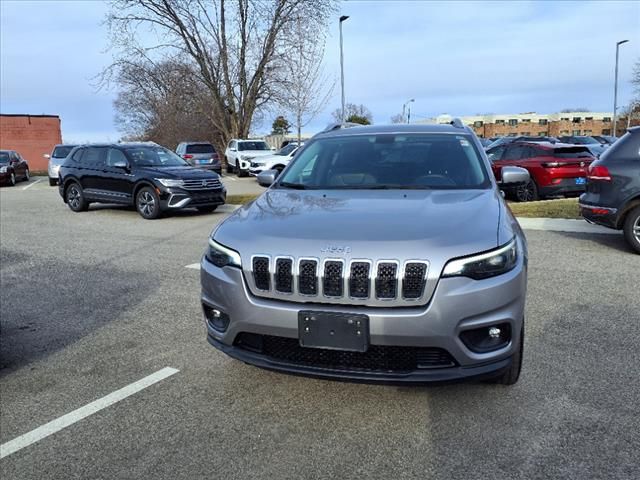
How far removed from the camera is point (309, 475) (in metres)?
2.55

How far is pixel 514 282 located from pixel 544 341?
5.28 feet

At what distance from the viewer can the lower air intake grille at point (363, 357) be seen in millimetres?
2750

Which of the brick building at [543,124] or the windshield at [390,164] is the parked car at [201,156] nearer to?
the windshield at [390,164]

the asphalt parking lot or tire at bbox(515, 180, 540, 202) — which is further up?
tire at bbox(515, 180, 540, 202)

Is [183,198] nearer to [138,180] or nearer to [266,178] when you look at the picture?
[138,180]

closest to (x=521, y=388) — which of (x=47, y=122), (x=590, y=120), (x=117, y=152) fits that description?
(x=117, y=152)

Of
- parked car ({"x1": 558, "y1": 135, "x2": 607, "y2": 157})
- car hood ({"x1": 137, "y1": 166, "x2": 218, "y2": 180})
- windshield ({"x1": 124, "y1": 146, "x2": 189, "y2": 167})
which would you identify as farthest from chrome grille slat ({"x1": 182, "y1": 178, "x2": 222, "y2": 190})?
parked car ({"x1": 558, "y1": 135, "x2": 607, "y2": 157})

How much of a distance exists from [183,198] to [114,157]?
2.32m

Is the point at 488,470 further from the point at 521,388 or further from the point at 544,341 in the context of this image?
the point at 544,341

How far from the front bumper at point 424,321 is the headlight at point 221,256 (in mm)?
55

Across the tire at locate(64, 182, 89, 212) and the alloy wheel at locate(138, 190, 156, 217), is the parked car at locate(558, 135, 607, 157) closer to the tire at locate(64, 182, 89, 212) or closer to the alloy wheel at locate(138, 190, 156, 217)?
the alloy wheel at locate(138, 190, 156, 217)

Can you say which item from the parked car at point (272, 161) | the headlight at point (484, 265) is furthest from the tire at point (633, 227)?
the parked car at point (272, 161)

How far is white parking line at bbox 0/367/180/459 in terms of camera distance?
290 centimetres

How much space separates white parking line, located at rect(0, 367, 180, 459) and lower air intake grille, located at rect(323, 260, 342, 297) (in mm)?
1637
